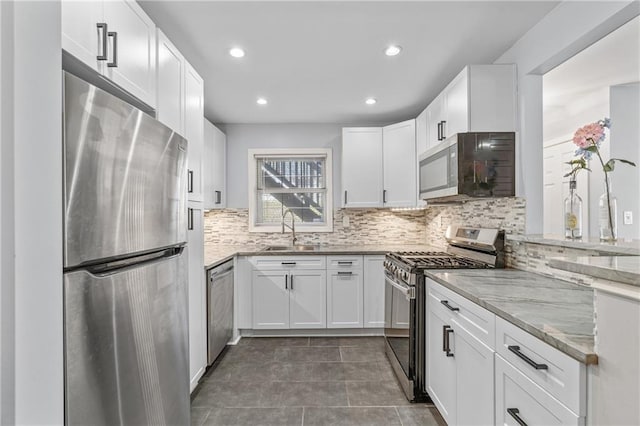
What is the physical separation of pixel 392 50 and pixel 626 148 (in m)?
2.43

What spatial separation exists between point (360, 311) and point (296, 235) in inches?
48.3

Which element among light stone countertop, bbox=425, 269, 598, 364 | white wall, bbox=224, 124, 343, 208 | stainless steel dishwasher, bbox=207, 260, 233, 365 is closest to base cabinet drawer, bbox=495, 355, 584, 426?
light stone countertop, bbox=425, 269, 598, 364

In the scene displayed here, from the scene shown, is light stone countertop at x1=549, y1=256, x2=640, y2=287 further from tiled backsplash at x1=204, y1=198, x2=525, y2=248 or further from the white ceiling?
tiled backsplash at x1=204, y1=198, x2=525, y2=248

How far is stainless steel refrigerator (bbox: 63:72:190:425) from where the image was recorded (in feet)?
3.01

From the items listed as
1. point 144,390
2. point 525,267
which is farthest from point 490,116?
point 144,390

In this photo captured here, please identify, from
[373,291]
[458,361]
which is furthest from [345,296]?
[458,361]

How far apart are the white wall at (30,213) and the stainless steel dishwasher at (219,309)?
1.85 metres

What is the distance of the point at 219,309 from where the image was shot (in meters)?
2.80

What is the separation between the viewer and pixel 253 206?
13.2ft

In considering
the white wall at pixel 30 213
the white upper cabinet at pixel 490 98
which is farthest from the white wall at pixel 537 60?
the white wall at pixel 30 213

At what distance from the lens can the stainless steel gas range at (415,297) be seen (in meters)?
2.18

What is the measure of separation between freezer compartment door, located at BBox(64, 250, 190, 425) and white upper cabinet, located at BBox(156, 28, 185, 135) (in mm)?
815

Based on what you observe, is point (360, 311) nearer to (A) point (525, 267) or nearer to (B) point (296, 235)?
(B) point (296, 235)

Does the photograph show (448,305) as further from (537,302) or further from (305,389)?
(305,389)
